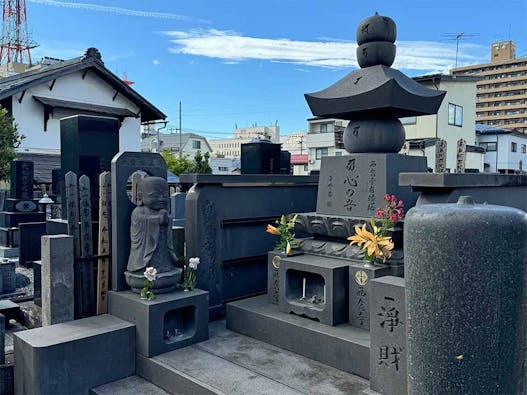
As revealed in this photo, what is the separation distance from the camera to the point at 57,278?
5.13 metres

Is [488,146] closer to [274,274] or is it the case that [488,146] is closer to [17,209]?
[17,209]

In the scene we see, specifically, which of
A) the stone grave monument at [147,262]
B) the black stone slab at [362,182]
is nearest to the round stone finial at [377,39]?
the black stone slab at [362,182]

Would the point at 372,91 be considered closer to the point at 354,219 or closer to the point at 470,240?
the point at 354,219

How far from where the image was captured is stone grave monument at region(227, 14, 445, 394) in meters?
4.96

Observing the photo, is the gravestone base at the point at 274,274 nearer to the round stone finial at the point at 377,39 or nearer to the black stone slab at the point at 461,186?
the black stone slab at the point at 461,186

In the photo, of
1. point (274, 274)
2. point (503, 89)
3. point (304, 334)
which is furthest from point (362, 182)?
point (503, 89)

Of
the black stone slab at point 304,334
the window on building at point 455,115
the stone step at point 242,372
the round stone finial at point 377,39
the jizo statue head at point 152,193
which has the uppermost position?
the window on building at point 455,115

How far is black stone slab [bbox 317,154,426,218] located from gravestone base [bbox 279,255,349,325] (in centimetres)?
83

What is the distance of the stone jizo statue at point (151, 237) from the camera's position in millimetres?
5164

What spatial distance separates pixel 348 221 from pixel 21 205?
11.2 metres

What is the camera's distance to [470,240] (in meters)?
2.04

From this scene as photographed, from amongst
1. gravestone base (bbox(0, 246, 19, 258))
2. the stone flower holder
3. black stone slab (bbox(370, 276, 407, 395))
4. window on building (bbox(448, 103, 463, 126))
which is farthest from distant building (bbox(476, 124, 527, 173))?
black stone slab (bbox(370, 276, 407, 395))

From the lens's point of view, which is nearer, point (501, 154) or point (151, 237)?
point (151, 237)

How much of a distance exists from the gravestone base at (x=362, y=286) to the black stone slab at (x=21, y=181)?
1188 centimetres
